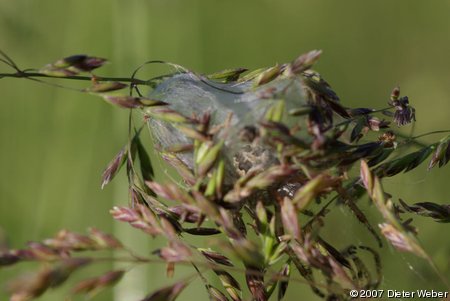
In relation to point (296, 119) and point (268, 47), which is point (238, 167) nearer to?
point (296, 119)

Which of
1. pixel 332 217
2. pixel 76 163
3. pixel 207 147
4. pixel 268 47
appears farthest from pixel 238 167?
pixel 268 47

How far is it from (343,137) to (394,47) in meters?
1.63

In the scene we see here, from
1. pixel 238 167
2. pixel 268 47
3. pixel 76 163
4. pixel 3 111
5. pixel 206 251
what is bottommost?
pixel 206 251

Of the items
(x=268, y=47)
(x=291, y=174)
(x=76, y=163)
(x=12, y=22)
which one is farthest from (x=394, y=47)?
(x=291, y=174)

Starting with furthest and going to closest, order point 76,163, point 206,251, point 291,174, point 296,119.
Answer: point 76,163
point 206,251
point 296,119
point 291,174

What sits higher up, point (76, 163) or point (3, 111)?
point (3, 111)

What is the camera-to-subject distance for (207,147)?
1079 mm

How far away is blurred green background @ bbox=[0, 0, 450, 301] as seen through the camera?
2297mm

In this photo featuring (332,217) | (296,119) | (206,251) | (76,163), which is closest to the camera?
(296,119)

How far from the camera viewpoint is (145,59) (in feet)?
8.33

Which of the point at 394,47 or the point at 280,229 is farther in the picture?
the point at 394,47

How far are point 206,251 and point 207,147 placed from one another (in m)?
0.29

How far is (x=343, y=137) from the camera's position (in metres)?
1.18

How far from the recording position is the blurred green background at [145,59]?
230 centimetres
